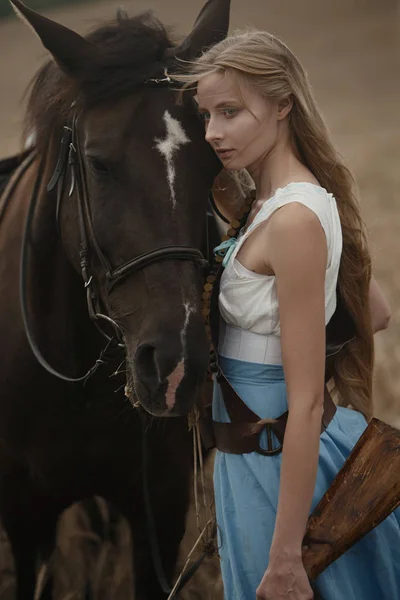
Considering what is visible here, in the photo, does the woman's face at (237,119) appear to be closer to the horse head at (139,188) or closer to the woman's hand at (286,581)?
the horse head at (139,188)

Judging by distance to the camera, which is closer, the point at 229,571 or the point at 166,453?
the point at 229,571

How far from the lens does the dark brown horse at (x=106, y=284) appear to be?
1.70 m

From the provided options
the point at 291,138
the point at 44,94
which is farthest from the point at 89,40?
the point at 291,138

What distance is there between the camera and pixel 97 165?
1.80 meters

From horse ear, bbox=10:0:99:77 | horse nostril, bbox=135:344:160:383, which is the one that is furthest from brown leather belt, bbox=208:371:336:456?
horse ear, bbox=10:0:99:77

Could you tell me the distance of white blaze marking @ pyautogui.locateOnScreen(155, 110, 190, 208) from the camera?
1.74 m

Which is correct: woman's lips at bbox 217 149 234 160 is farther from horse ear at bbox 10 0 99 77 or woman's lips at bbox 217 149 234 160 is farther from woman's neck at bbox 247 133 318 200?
horse ear at bbox 10 0 99 77

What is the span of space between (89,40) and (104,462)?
124 cm

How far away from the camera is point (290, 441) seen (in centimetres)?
138

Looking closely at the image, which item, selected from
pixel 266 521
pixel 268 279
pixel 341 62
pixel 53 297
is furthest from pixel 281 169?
pixel 341 62

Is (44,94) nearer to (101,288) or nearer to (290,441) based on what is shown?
(101,288)

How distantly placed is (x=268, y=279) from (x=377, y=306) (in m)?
0.59

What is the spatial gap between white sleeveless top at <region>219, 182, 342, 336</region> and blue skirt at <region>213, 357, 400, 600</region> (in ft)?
0.34

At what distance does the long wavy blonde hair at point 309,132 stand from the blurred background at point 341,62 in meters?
6.82
